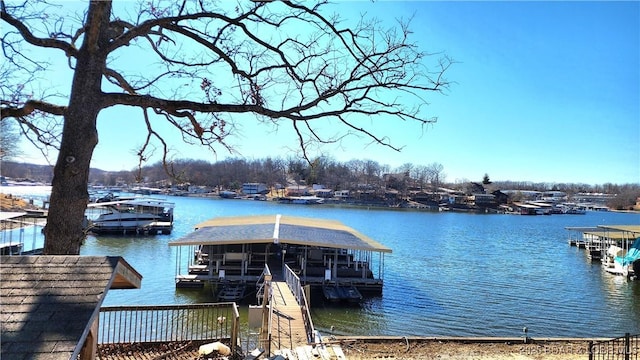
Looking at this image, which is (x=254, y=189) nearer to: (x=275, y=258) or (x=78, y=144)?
(x=275, y=258)

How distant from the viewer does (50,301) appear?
449cm

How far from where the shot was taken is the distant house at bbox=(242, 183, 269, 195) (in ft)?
504

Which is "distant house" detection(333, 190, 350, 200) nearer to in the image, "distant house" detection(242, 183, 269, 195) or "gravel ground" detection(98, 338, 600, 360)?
"distant house" detection(242, 183, 269, 195)

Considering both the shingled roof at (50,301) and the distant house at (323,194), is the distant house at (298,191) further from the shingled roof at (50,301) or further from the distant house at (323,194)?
the shingled roof at (50,301)

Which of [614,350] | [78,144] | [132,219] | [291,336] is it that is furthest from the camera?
[132,219]

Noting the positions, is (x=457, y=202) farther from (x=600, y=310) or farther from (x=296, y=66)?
(x=296, y=66)

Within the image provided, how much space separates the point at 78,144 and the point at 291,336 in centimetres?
794

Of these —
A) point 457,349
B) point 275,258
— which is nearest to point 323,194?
point 275,258

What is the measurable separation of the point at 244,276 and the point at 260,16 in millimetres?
17017

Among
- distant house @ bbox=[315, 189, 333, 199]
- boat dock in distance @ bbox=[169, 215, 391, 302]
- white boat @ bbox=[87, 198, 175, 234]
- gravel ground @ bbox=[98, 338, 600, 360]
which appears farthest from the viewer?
distant house @ bbox=[315, 189, 333, 199]

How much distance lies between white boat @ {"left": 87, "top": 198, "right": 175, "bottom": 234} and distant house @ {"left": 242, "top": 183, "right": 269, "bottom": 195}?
98.7m

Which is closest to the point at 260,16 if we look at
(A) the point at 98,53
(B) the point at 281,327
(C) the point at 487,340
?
(A) the point at 98,53

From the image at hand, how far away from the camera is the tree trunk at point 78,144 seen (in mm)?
6066

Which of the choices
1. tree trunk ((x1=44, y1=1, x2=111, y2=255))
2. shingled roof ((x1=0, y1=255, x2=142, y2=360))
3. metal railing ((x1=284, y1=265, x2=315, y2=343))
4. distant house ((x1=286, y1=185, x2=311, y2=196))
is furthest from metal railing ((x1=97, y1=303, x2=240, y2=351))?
distant house ((x1=286, y1=185, x2=311, y2=196))
